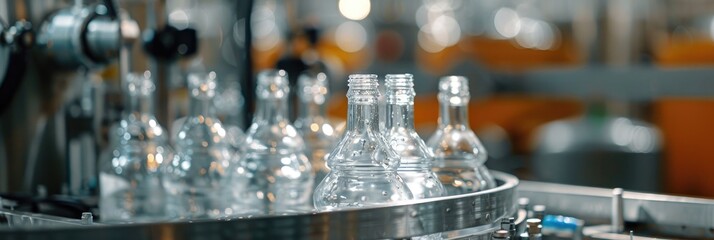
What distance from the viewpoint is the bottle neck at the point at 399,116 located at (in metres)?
0.82

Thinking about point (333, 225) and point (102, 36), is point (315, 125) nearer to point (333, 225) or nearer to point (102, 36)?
point (102, 36)

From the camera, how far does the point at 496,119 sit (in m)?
2.98

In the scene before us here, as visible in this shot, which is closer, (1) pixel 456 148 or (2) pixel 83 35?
(1) pixel 456 148

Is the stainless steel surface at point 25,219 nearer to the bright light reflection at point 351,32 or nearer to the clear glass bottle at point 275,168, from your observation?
the clear glass bottle at point 275,168

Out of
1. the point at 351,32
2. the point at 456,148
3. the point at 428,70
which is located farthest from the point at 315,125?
the point at 351,32

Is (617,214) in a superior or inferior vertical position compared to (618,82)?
inferior

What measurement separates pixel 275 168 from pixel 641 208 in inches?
Result: 13.2

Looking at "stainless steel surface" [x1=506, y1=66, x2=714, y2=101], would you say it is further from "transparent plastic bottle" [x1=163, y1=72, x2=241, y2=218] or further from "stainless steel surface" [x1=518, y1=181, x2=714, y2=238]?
"transparent plastic bottle" [x1=163, y1=72, x2=241, y2=218]

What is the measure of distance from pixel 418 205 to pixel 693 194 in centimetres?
167

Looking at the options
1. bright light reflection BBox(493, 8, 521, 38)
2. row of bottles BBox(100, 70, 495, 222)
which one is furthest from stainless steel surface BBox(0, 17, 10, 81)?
bright light reflection BBox(493, 8, 521, 38)

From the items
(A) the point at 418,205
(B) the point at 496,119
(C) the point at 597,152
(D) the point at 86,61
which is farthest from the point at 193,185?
(B) the point at 496,119

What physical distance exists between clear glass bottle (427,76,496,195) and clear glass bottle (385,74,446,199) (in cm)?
4

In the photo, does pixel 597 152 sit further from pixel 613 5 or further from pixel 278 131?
pixel 278 131

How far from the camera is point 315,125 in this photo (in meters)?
1.06
